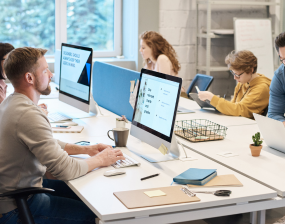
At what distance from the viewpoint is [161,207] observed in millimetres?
1207

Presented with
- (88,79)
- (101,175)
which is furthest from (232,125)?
(101,175)

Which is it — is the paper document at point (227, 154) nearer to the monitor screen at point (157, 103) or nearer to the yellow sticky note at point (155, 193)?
the monitor screen at point (157, 103)

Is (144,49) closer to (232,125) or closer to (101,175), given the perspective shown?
(232,125)

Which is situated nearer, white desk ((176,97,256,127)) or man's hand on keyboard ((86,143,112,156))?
man's hand on keyboard ((86,143,112,156))

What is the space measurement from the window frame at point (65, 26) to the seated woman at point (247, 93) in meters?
2.33

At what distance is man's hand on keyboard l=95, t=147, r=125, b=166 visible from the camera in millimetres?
1601

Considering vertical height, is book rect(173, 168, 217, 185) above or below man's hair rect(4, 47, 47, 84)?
below

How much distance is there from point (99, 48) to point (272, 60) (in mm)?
2142

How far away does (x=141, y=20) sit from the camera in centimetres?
432

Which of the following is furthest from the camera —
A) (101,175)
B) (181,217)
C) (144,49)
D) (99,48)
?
(99,48)

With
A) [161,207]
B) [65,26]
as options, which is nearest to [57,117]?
[161,207]

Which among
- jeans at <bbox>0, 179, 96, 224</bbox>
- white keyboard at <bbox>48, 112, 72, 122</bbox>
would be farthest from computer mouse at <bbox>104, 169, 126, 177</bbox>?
white keyboard at <bbox>48, 112, 72, 122</bbox>

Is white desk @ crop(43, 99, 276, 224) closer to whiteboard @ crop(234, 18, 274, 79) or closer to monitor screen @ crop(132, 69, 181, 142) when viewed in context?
monitor screen @ crop(132, 69, 181, 142)

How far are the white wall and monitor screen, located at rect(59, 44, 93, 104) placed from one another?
2.03 metres
